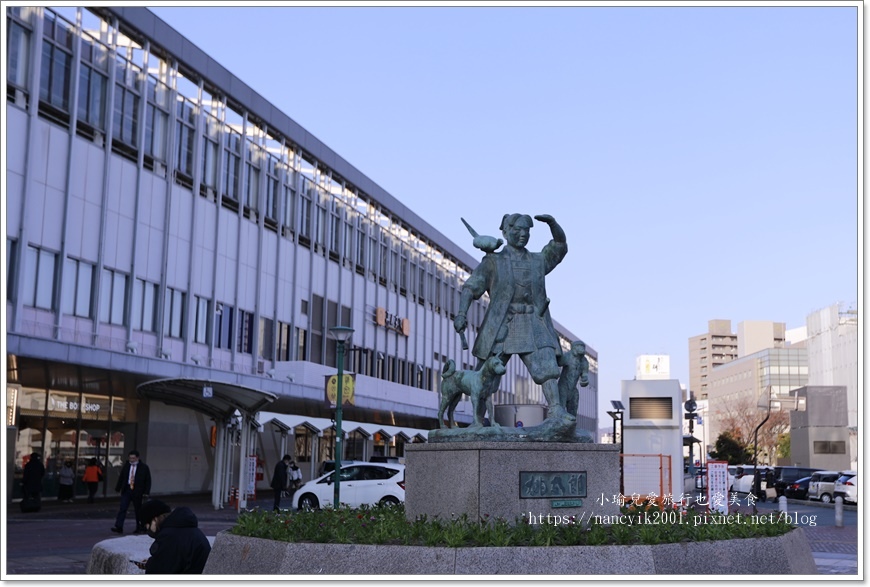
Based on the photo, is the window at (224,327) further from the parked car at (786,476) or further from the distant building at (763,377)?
the distant building at (763,377)

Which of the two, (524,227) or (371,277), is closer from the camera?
(524,227)

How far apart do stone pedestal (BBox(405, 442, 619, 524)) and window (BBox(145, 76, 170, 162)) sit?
24379mm

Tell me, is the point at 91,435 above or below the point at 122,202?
below

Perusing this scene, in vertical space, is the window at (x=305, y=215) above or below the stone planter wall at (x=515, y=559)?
above

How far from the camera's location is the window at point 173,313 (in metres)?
33.4

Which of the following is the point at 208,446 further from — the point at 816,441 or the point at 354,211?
the point at 816,441

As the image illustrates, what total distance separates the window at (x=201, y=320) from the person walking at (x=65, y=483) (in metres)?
6.54

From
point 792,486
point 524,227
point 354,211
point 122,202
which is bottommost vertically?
point 792,486

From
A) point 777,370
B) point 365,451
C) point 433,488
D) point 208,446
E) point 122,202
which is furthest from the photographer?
point 777,370

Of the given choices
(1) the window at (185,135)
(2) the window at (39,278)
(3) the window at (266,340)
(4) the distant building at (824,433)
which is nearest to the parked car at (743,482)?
(4) the distant building at (824,433)

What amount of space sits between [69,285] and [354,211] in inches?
891

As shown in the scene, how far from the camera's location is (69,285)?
28656 millimetres

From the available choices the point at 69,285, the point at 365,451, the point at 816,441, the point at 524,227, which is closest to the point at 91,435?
the point at 69,285

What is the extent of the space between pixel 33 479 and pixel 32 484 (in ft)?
0.43
